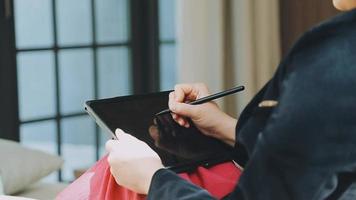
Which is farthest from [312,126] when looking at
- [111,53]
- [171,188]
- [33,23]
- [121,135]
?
[111,53]

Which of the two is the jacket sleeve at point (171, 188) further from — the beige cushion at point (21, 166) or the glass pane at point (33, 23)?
the glass pane at point (33, 23)

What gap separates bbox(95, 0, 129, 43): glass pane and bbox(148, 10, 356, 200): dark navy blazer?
2.14 metres

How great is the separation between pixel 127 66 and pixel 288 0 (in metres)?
0.80

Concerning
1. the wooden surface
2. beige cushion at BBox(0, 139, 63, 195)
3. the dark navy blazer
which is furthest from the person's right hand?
the wooden surface

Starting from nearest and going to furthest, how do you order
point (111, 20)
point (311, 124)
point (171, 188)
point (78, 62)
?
1. point (311, 124)
2. point (171, 188)
3. point (78, 62)
4. point (111, 20)

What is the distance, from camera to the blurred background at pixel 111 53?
99.7 inches

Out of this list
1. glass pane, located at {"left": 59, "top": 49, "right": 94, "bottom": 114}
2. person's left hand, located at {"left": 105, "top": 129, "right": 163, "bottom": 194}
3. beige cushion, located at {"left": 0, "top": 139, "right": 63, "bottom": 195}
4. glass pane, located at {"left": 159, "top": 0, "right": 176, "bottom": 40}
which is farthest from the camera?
glass pane, located at {"left": 159, "top": 0, "right": 176, "bottom": 40}

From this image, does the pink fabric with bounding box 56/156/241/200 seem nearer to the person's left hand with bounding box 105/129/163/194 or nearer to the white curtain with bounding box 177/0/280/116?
the person's left hand with bounding box 105/129/163/194

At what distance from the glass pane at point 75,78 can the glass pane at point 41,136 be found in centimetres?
10

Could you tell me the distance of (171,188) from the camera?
2.76ft

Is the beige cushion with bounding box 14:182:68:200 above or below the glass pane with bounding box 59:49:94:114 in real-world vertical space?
below

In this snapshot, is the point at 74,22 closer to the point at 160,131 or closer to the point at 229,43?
the point at 229,43

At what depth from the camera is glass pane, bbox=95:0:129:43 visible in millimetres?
2836

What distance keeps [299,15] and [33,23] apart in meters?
1.19
